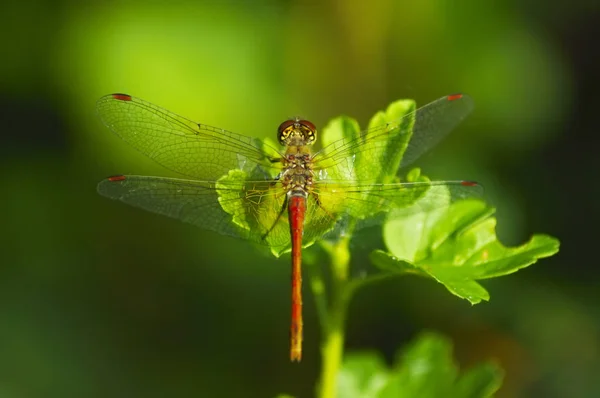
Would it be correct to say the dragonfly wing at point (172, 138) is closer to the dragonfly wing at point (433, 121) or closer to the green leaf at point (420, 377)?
the dragonfly wing at point (433, 121)

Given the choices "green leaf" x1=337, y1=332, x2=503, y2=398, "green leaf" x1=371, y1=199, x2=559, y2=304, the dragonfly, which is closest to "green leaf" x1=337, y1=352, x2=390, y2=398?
"green leaf" x1=337, y1=332, x2=503, y2=398

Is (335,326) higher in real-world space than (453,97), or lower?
lower

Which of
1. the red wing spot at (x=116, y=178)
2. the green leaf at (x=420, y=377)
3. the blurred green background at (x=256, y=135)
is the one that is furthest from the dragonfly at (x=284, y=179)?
the blurred green background at (x=256, y=135)

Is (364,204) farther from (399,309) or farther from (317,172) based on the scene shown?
(399,309)

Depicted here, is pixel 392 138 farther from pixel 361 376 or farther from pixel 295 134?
pixel 361 376

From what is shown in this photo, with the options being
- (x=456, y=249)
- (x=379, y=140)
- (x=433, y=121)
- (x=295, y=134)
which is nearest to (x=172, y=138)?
(x=295, y=134)

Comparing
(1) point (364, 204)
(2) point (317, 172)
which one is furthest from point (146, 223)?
(1) point (364, 204)

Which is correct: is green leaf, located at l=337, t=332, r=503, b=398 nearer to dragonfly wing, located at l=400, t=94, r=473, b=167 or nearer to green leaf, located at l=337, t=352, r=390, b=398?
green leaf, located at l=337, t=352, r=390, b=398
